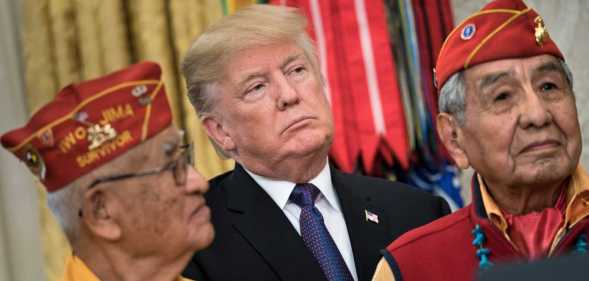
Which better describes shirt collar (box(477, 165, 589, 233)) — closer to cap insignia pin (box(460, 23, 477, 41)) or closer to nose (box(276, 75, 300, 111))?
cap insignia pin (box(460, 23, 477, 41))

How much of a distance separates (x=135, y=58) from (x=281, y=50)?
127 centimetres

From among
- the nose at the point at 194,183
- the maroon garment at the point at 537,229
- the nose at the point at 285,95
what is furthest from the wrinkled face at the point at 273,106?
the maroon garment at the point at 537,229

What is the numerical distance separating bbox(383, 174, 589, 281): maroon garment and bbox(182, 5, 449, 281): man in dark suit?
387mm

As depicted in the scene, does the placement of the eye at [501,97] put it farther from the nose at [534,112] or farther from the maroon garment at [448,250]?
the maroon garment at [448,250]

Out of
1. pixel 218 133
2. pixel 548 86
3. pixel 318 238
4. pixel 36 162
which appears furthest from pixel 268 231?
pixel 548 86

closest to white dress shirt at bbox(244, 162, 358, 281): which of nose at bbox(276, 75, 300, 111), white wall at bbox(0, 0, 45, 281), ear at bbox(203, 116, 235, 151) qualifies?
ear at bbox(203, 116, 235, 151)

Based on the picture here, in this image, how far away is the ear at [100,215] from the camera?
2.71 m

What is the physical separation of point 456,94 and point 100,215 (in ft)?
3.03

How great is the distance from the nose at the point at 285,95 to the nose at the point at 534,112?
0.78 metres

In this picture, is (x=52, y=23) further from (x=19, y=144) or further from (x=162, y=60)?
(x=19, y=144)

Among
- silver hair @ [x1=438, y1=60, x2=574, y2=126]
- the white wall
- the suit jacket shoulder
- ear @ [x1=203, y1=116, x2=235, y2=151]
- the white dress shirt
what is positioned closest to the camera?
silver hair @ [x1=438, y1=60, x2=574, y2=126]

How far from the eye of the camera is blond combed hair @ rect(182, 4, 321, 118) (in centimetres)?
342

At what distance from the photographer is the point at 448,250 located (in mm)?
2908

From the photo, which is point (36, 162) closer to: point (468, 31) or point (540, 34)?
point (468, 31)
